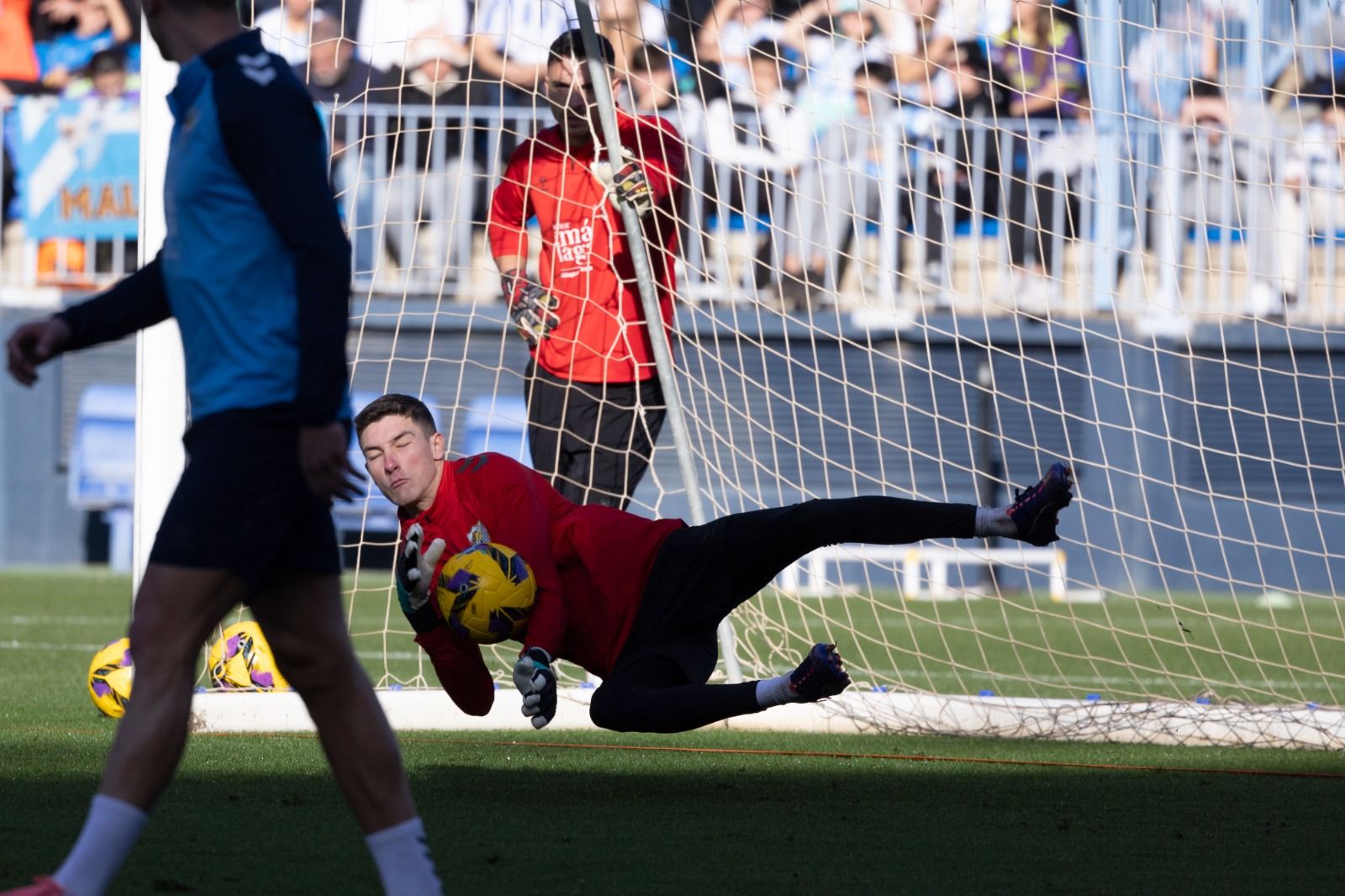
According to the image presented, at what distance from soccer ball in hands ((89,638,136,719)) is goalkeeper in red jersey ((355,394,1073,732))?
1.67m

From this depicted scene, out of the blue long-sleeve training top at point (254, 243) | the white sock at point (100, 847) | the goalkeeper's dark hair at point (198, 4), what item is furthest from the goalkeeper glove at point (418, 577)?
the goalkeeper's dark hair at point (198, 4)

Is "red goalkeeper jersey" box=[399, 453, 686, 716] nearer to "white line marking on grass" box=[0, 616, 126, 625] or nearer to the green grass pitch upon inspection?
the green grass pitch

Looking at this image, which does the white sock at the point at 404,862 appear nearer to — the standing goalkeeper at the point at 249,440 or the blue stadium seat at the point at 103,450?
the standing goalkeeper at the point at 249,440

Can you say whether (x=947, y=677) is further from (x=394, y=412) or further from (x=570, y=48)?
(x=394, y=412)

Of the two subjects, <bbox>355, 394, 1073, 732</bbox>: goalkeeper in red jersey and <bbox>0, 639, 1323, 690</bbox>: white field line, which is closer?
<bbox>355, 394, 1073, 732</bbox>: goalkeeper in red jersey

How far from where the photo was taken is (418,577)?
4.33 meters

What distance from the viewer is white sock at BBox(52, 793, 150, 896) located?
275 cm

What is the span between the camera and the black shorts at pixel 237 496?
2.80 m

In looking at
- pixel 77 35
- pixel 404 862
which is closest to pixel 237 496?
pixel 404 862

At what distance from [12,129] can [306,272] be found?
47.0ft

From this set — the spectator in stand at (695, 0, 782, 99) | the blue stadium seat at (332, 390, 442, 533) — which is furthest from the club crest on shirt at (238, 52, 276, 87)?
the spectator in stand at (695, 0, 782, 99)

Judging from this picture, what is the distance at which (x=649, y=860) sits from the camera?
3.61 meters

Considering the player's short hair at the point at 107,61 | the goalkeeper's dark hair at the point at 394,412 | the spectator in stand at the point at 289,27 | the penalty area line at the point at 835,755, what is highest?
the player's short hair at the point at 107,61

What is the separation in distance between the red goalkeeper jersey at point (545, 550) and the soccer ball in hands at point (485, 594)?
0.27ft
